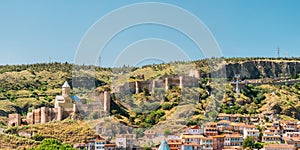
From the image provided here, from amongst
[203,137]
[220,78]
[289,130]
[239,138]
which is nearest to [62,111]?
[203,137]

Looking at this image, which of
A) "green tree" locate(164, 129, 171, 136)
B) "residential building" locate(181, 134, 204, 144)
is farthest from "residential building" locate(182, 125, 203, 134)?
"green tree" locate(164, 129, 171, 136)

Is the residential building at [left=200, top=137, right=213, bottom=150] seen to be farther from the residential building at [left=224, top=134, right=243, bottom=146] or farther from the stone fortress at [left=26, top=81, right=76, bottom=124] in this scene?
the stone fortress at [left=26, top=81, right=76, bottom=124]

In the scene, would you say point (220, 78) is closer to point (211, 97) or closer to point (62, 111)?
point (211, 97)

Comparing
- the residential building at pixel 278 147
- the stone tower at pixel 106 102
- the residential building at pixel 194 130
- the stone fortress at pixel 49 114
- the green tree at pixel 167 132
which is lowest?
the residential building at pixel 278 147

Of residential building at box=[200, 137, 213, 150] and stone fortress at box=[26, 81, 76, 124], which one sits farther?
stone fortress at box=[26, 81, 76, 124]

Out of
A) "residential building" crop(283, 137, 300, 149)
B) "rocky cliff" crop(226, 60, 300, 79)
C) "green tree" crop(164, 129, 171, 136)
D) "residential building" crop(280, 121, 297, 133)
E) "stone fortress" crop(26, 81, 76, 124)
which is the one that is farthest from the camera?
"rocky cliff" crop(226, 60, 300, 79)

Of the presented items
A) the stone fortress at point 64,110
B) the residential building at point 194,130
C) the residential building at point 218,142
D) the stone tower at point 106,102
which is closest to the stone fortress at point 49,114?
the stone fortress at point 64,110

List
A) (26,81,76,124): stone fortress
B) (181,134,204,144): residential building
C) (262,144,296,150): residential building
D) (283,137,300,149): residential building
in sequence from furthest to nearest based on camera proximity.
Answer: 1. (26,81,76,124): stone fortress
2. (283,137,300,149): residential building
3. (181,134,204,144): residential building
4. (262,144,296,150): residential building

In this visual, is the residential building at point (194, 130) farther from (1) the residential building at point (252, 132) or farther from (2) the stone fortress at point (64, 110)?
(2) the stone fortress at point (64, 110)

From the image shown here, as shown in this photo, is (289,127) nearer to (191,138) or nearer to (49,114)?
(191,138)
